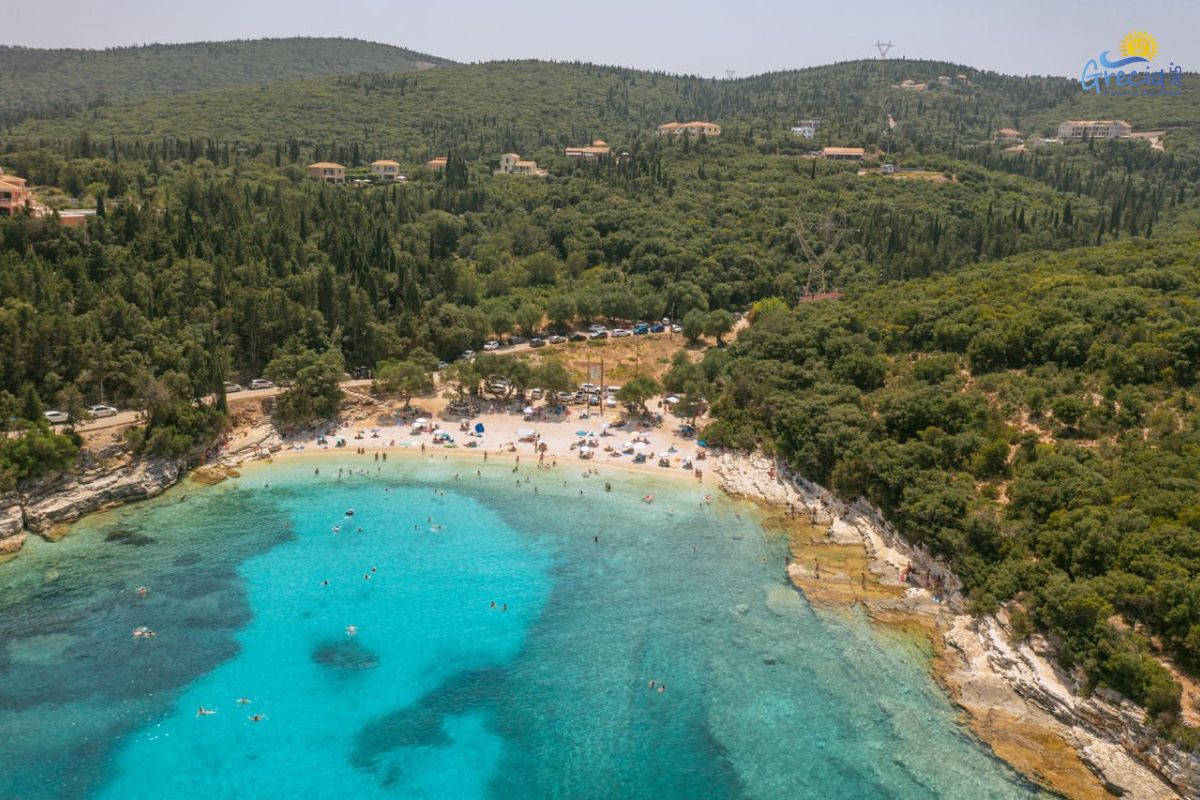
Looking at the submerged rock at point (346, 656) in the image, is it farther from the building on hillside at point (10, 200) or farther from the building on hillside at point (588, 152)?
the building on hillside at point (588, 152)

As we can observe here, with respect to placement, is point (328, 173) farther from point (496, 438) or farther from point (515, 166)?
point (496, 438)

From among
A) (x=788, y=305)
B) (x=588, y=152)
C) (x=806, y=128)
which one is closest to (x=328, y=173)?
(x=588, y=152)

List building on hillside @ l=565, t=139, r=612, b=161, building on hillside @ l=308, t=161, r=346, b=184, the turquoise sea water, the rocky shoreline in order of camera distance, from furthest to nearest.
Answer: building on hillside @ l=565, t=139, r=612, b=161 → building on hillside @ l=308, t=161, r=346, b=184 → the turquoise sea water → the rocky shoreline

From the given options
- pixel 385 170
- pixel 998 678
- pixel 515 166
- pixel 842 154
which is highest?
pixel 842 154

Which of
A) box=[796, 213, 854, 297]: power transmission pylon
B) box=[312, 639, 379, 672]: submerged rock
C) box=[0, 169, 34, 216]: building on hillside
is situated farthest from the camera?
box=[796, 213, 854, 297]: power transmission pylon

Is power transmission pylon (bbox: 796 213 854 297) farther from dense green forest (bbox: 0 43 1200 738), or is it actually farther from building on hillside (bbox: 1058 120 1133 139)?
building on hillside (bbox: 1058 120 1133 139)

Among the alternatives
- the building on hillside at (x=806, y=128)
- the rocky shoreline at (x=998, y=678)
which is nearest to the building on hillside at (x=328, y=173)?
the building on hillside at (x=806, y=128)

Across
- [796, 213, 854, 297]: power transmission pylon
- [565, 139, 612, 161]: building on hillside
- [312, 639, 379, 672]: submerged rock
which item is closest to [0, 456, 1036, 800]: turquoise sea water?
[312, 639, 379, 672]: submerged rock
